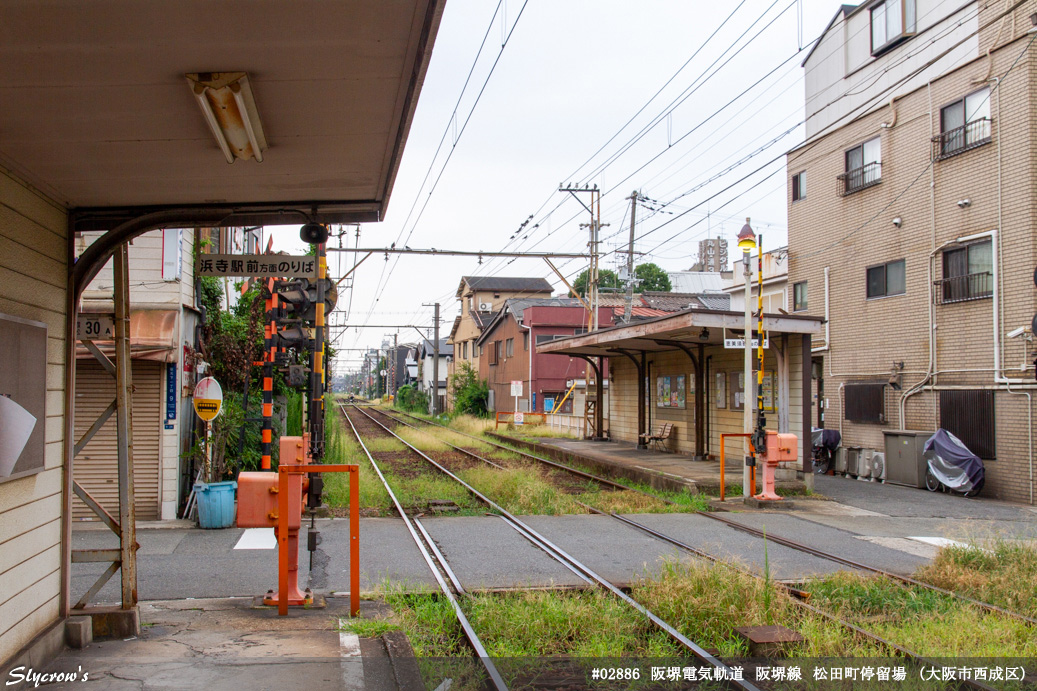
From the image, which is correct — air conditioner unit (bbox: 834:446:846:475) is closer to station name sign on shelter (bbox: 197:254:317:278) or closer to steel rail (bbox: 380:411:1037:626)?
steel rail (bbox: 380:411:1037:626)

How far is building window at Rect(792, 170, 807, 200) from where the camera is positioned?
22.5m

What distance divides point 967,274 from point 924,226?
1.75m

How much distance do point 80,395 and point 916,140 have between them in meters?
17.3

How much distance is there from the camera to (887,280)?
1895 centimetres

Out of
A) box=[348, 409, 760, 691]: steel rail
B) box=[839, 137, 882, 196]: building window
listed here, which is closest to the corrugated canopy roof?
box=[348, 409, 760, 691]: steel rail

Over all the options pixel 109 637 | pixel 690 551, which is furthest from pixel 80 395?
pixel 690 551

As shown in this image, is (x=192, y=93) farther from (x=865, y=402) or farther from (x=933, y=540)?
(x=865, y=402)

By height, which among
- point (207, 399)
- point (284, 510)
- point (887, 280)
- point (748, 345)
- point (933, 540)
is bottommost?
point (933, 540)

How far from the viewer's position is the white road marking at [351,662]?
4.82 meters

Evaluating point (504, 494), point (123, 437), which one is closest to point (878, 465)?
point (504, 494)

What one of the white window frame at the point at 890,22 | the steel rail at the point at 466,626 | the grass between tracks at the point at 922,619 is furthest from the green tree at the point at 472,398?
the grass between tracks at the point at 922,619

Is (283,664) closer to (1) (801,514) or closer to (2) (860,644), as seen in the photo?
(2) (860,644)

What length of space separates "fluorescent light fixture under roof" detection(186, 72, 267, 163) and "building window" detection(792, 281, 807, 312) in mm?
20258

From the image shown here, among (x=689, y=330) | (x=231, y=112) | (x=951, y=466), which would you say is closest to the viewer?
(x=231, y=112)
